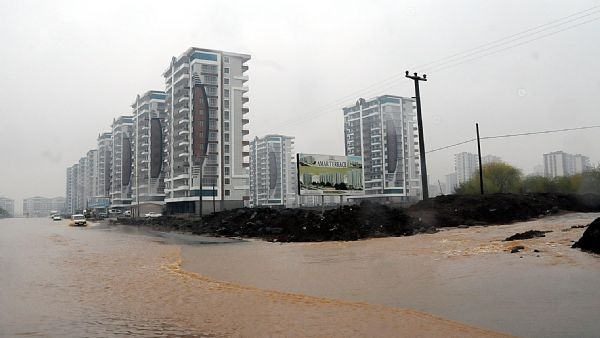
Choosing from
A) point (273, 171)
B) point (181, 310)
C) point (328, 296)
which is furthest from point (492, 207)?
point (273, 171)

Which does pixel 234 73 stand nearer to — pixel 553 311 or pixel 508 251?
pixel 508 251

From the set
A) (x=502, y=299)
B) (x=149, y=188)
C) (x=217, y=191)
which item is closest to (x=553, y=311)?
(x=502, y=299)

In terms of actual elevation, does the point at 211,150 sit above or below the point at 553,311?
above

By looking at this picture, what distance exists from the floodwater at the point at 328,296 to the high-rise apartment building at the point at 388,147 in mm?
96872

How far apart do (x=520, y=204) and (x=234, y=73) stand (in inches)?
2719

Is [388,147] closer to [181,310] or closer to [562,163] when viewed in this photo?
[562,163]

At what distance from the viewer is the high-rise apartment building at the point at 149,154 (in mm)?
113188

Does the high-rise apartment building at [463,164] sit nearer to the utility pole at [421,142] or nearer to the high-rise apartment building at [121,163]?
the utility pole at [421,142]

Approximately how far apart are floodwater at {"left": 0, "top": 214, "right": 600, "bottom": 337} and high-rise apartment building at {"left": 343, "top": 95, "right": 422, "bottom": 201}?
9687 cm

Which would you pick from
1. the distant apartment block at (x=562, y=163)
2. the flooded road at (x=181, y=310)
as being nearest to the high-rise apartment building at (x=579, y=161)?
the distant apartment block at (x=562, y=163)

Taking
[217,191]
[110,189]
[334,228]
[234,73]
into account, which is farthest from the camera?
[110,189]

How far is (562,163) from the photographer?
6588cm

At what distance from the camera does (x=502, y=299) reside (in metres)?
9.16

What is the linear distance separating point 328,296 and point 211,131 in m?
81.7
